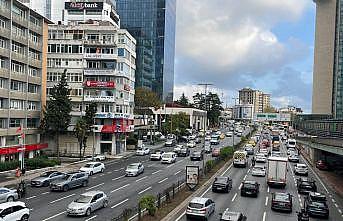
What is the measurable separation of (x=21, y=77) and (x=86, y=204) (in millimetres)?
41601

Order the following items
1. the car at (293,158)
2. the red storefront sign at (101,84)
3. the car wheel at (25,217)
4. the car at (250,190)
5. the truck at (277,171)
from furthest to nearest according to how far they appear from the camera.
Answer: the red storefront sign at (101,84)
the car at (293,158)
the truck at (277,171)
the car at (250,190)
the car wheel at (25,217)

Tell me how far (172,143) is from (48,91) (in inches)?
1403

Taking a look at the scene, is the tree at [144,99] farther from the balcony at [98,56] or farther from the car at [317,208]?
the car at [317,208]

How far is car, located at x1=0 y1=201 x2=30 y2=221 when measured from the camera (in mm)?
24703

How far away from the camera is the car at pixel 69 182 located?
39938 millimetres

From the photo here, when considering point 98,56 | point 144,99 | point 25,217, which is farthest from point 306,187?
point 144,99

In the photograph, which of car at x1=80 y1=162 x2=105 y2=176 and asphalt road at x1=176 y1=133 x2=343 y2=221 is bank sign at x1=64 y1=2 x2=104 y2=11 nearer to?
car at x1=80 y1=162 x2=105 y2=176

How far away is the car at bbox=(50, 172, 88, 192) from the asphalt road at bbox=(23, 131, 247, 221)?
0.56 m

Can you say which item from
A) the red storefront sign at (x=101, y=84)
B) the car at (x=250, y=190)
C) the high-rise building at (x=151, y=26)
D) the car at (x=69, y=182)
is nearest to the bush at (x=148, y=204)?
the car at (x=250, y=190)

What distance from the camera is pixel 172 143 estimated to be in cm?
10419

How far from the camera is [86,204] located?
2952cm

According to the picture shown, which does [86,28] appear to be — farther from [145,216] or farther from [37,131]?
[145,216]

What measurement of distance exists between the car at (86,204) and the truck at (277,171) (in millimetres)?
19857

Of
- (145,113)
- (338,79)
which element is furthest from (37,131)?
(338,79)
